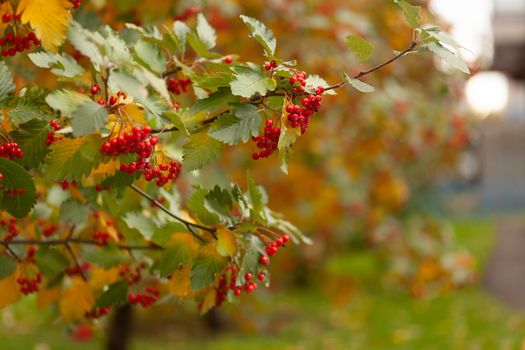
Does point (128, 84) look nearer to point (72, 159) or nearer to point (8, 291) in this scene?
point (72, 159)

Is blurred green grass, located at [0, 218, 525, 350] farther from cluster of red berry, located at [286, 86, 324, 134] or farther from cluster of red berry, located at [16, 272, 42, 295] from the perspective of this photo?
cluster of red berry, located at [286, 86, 324, 134]

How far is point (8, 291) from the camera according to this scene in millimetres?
2322

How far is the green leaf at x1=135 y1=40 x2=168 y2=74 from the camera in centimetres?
194

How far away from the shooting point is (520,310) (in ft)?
31.2

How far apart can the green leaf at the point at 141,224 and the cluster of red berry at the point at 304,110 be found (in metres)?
0.75

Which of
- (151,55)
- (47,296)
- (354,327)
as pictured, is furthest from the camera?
(354,327)

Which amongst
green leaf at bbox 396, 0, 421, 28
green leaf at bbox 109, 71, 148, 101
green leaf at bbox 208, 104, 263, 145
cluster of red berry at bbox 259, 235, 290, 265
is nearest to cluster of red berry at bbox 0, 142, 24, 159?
green leaf at bbox 109, 71, 148, 101

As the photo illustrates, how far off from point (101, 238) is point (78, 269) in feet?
0.46

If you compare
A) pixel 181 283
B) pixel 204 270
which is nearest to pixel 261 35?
pixel 204 270

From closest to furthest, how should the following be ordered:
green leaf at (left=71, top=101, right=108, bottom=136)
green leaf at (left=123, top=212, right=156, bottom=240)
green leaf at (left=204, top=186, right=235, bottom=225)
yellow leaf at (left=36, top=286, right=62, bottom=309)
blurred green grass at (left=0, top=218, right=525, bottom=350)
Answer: green leaf at (left=71, top=101, right=108, bottom=136) < green leaf at (left=204, top=186, right=235, bottom=225) < green leaf at (left=123, top=212, right=156, bottom=240) < yellow leaf at (left=36, top=286, right=62, bottom=309) < blurred green grass at (left=0, top=218, right=525, bottom=350)

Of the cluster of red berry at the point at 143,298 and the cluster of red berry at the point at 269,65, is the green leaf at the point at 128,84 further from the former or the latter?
the cluster of red berry at the point at 143,298

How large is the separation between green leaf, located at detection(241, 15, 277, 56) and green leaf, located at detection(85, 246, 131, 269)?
951mm

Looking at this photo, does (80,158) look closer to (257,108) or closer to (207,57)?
(257,108)

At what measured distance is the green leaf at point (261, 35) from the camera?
1.76m
